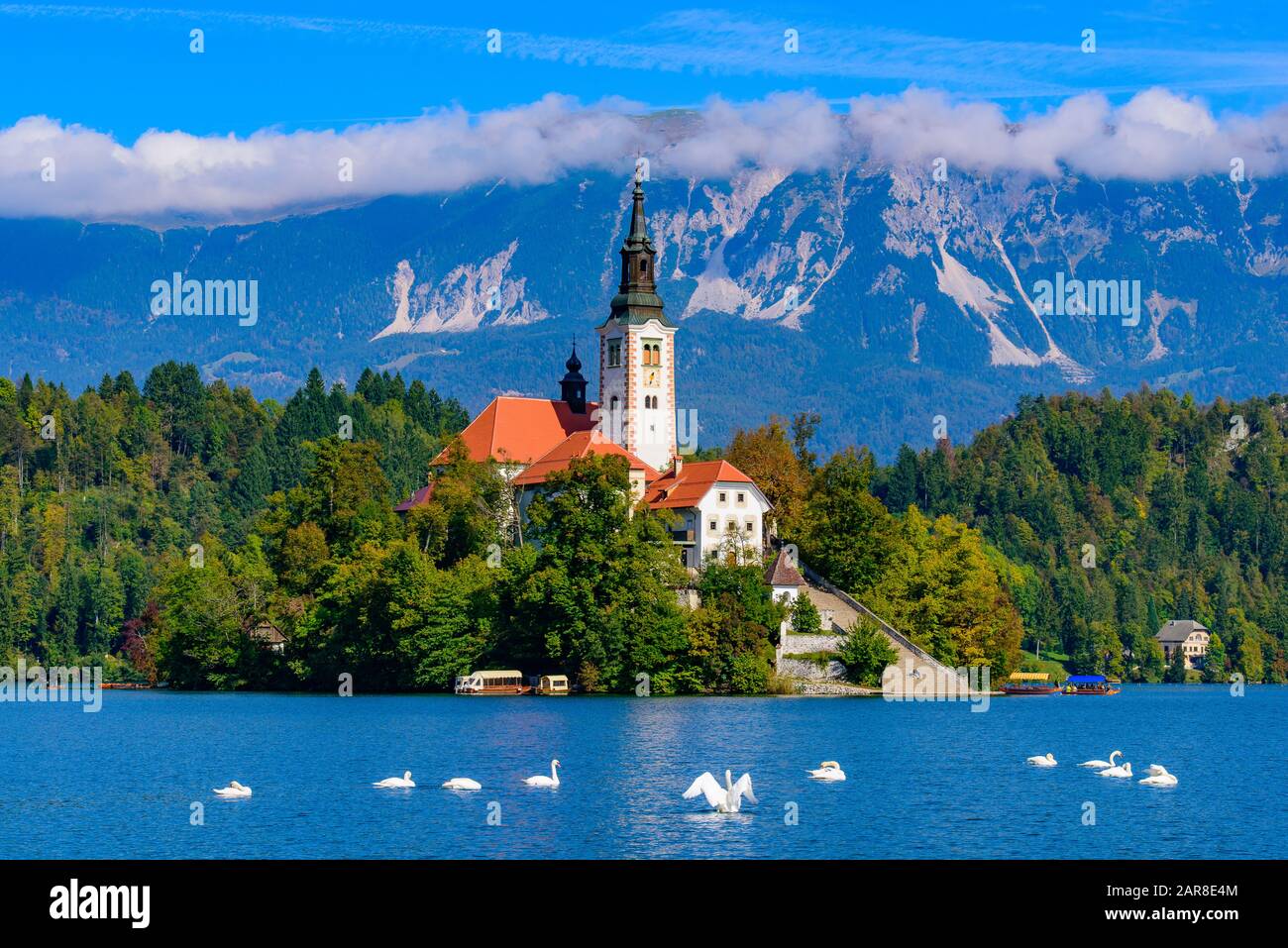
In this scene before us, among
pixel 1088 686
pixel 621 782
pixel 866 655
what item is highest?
pixel 866 655

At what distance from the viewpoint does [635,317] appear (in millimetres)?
128375

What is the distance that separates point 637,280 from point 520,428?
1278 cm

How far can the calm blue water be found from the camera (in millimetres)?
44562

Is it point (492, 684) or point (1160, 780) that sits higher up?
point (492, 684)

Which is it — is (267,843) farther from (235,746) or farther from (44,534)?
(44,534)

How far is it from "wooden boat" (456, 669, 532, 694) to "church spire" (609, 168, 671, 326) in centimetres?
3256

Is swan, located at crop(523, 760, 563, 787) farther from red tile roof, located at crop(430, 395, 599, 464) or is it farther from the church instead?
red tile roof, located at crop(430, 395, 599, 464)

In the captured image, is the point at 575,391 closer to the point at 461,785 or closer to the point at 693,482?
the point at 693,482

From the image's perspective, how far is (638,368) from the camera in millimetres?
128500

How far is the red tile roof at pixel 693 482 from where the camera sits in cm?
11212

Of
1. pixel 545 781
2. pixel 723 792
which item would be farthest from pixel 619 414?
pixel 723 792

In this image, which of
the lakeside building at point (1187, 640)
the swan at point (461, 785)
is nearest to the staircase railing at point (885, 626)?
the swan at point (461, 785)

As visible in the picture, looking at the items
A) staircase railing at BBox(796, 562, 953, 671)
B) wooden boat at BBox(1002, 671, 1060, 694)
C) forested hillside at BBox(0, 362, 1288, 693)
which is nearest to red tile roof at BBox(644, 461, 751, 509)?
forested hillside at BBox(0, 362, 1288, 693)
